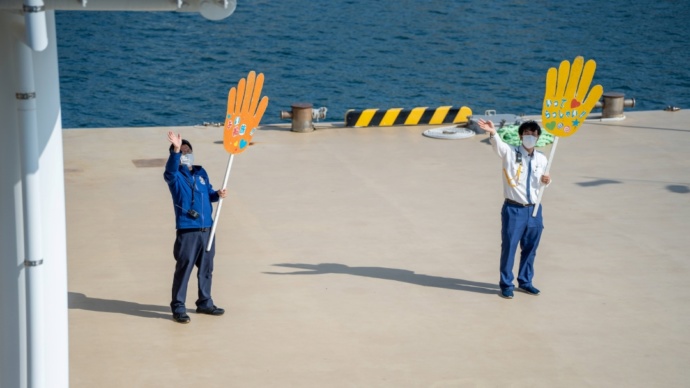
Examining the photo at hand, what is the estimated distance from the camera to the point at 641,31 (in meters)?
41.9

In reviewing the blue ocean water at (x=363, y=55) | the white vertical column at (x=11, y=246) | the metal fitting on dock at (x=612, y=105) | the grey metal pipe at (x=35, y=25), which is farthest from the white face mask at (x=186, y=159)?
the blue ocean water at (x=363, y=55)

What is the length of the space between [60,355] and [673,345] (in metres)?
5.45

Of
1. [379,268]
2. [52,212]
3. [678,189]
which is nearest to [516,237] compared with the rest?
[379,268]

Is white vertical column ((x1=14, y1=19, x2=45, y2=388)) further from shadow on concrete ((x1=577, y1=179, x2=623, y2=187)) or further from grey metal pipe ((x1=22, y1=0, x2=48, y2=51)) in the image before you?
shadow on concrete ((x1=577, y1=179, x2=623, y2=187))

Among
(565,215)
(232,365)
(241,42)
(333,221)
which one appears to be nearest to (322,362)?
(232,365)

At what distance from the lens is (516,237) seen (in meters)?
11.0

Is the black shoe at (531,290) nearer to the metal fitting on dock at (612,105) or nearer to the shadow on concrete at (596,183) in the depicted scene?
the shadow on concrete at (596,183)

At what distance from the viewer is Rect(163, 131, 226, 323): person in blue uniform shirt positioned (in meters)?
10.2

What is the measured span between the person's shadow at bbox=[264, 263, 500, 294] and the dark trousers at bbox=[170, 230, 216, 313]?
1.32m

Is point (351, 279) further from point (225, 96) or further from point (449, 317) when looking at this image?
point (225, 96)

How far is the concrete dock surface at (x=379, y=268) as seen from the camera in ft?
31.2

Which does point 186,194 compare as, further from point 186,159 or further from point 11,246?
point 11,246

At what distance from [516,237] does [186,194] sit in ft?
10.6

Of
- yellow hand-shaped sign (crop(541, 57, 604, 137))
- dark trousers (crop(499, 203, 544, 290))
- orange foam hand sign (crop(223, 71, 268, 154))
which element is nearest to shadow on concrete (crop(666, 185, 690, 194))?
yellow hand-shaped sign (crop(541, 57, 604, 137))
